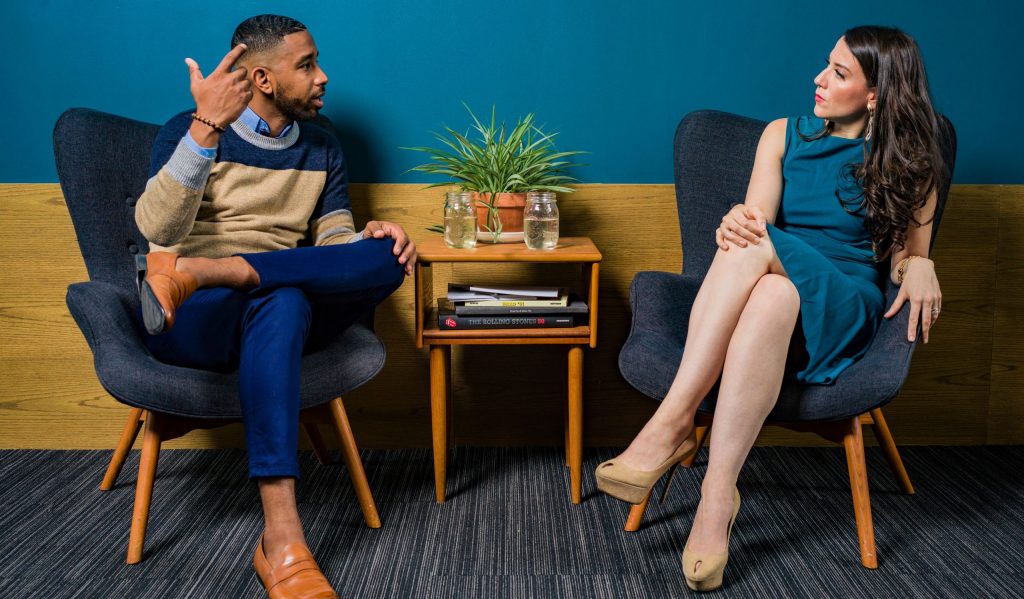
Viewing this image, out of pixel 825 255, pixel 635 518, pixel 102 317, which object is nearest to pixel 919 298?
pixel 825 255

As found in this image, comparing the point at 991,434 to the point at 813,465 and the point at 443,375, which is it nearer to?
the point at 813,465

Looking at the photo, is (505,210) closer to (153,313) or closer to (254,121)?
(254,121)

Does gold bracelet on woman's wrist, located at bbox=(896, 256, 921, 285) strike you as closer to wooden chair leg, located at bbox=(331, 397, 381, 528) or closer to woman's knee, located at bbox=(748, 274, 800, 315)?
woman's knee, located at bbox=(748, 274, 800, 315)

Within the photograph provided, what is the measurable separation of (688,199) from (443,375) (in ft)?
2.53

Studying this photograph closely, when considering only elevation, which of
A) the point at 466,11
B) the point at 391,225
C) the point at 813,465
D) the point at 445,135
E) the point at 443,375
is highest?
the point at 466,11

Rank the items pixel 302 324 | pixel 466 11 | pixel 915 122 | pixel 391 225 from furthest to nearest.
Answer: pixel 466 11 < pixel 391 225 < pixel 915 122 < pixel 302 324

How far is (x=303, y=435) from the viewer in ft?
8.09

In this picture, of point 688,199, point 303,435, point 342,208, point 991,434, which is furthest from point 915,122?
point 303,435

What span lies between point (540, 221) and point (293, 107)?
658mm

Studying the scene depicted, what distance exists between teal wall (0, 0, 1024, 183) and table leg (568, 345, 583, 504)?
0.63m

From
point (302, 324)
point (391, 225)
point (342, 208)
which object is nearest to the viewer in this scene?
point (302, 324)

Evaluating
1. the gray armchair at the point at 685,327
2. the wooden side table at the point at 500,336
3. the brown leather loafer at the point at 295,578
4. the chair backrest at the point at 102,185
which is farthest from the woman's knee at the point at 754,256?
the chair backrest at the point at 102,185

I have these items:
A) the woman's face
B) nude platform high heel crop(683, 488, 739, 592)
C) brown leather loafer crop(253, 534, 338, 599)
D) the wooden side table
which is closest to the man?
brown leather loafer crop(253, 534, 338, 599)

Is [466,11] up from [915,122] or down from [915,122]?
up
